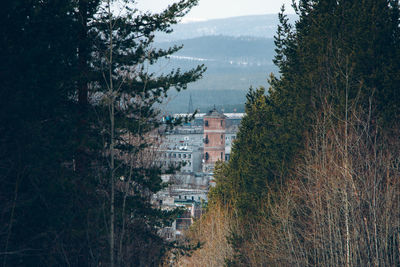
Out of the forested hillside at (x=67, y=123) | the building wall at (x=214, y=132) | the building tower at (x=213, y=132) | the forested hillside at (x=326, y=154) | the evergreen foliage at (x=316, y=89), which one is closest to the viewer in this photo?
the forested hillside at (x=67, y=123)

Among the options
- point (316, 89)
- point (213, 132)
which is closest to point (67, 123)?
point (316, 89)

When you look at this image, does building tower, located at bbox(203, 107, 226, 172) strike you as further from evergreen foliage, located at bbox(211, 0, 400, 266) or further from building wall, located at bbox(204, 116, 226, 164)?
evergreen foliage, located at bbox(211, 0, 400, 266)

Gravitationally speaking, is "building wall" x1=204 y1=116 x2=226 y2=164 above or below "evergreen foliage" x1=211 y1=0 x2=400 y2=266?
below

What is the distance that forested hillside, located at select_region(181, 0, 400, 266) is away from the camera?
11406mm

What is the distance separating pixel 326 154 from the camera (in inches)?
568

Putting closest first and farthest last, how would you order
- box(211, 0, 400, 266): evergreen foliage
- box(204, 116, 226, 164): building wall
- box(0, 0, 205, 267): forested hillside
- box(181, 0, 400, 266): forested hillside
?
box(0, 0, 205, 267): forested hillside
box(181, 0, 400, 266): forested hillside
box(211, 0, 400, 266): evergreen foliage
box(204, 116, 226, 164): building wall

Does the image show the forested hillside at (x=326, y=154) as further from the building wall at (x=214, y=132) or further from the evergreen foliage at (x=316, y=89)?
the building wall at (x=214, y=132)

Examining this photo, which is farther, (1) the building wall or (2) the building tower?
(1) the building wall

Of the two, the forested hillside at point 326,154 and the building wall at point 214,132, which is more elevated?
the forested hillside at point 326,154

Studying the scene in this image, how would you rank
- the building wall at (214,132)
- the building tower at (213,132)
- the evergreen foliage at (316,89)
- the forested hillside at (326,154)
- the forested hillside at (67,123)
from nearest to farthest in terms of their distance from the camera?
the forested hillside at (67,123) → the forested hillside at (326,154) → the evergreen foliage at (316,89) → the building tower at (213,132) → the building wall at (214,132)

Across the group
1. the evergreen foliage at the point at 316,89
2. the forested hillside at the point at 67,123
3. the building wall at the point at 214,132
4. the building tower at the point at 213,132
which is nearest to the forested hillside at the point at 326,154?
the evergreen foliage at the point at 316,89

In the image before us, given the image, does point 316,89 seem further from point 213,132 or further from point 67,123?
point 213,132

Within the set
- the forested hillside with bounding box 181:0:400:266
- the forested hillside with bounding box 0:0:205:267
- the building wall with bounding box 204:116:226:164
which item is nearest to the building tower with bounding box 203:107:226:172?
the building wall with bounding box 204:116:226:164

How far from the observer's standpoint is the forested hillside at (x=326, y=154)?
11.4 m
